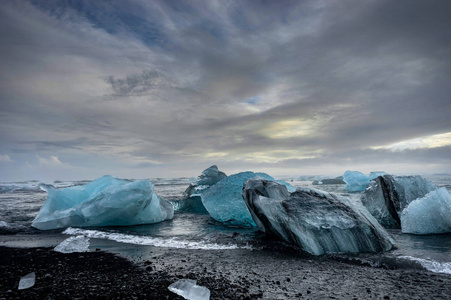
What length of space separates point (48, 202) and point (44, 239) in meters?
3.37

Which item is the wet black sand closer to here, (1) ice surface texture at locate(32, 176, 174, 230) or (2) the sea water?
(2) the sea water

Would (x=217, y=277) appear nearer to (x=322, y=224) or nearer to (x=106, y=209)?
(x=322, y=224)

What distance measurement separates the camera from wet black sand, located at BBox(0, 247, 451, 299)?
311 cm

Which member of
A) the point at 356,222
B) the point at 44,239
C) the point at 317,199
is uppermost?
the point at 317,199

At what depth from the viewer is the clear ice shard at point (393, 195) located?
27.0 ft

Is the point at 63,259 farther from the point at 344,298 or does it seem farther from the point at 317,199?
the point at 317,199

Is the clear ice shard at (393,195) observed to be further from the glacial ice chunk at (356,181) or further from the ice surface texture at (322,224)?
the glacial ice chunk at (356,181)

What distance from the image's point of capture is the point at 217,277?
3713 millimetres

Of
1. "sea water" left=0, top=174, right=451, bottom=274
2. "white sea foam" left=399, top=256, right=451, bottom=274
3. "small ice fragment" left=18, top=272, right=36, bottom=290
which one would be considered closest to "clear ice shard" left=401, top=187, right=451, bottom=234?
"sea water" left=0, top=174, right=451, bottom=274

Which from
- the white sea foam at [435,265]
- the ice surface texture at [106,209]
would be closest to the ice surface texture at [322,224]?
the white sea foam at [435,265]

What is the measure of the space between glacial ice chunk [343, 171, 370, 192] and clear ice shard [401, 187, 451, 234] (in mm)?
16723

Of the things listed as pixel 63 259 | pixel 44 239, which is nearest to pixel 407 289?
pixel 63 259

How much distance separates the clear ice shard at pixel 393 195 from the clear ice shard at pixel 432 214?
1.13 meters

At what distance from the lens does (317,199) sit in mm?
5887
